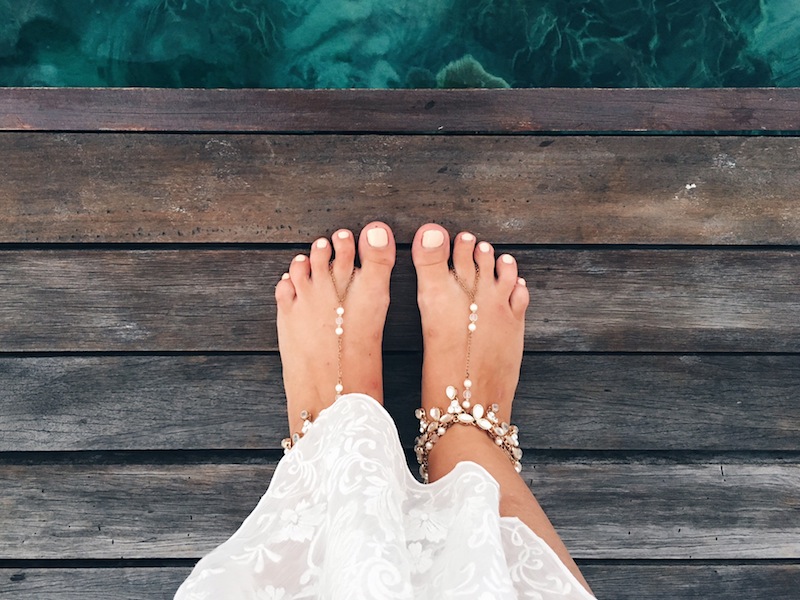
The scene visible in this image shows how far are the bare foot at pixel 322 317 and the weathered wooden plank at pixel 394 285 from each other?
4 centimetres

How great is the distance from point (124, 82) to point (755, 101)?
1.40 metres

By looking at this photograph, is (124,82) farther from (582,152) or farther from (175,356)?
(582,152)

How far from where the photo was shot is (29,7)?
1.23 metres

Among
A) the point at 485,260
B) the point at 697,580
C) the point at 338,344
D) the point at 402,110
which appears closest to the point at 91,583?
the point at 338,344

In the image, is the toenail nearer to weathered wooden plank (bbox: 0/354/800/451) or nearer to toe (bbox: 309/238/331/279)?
toe (bbox: 309/238/331/279)

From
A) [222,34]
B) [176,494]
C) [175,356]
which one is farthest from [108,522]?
[222,34]

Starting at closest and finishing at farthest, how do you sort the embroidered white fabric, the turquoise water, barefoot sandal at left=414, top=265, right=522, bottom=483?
the embroidered white fabric < barefoot sandal at left=414, top=265, right=522, bottom=483 < the turquoise water

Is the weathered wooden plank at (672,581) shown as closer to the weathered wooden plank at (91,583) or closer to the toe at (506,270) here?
the weathered wooden plank at (91,583)

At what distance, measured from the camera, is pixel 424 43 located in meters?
1.27

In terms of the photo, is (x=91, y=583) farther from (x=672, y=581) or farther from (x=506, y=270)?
(x=672, y=581)

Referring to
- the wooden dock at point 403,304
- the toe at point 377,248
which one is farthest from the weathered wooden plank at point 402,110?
the toe at point 377,248

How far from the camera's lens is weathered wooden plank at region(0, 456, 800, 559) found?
1.06m

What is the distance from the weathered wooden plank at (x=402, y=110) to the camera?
1016mm

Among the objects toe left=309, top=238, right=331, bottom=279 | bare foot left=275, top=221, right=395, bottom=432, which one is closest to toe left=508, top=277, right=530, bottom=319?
bare foot left=275, top=221, right=395, bottom=432
